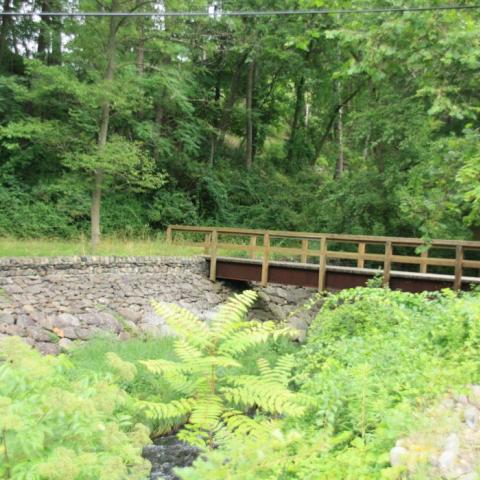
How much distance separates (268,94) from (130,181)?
1377 centimetres

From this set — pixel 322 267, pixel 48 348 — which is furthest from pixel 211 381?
pixel 322 267

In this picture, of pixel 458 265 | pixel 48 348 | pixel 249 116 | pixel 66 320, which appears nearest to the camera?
pixel 48 348

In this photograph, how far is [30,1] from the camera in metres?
19.2

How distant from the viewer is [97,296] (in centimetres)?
1076

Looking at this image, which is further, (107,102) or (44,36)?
(44,36)

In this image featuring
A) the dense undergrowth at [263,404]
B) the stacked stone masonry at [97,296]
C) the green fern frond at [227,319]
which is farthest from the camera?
the stacked stone masonry at [97,296]

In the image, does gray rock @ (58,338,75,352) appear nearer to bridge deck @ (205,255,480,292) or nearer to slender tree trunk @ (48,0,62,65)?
bridge deck @ (205,255,480,292)

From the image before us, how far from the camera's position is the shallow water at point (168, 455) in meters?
5.88

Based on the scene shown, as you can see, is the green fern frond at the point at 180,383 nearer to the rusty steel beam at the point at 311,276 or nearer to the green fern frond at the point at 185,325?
the green fern frond at the point at 185,325

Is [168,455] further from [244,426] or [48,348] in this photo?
[244,426]

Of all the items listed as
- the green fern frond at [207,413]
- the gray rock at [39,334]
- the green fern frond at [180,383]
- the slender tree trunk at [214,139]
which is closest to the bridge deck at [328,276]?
the gray rock at [39,334]

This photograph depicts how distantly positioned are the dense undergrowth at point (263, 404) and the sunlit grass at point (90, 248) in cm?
749

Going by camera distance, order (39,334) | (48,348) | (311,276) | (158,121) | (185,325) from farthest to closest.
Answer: (158,121), (311,276), (39,334), (48,348), (185,325)

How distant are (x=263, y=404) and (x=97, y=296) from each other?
8.17 m
